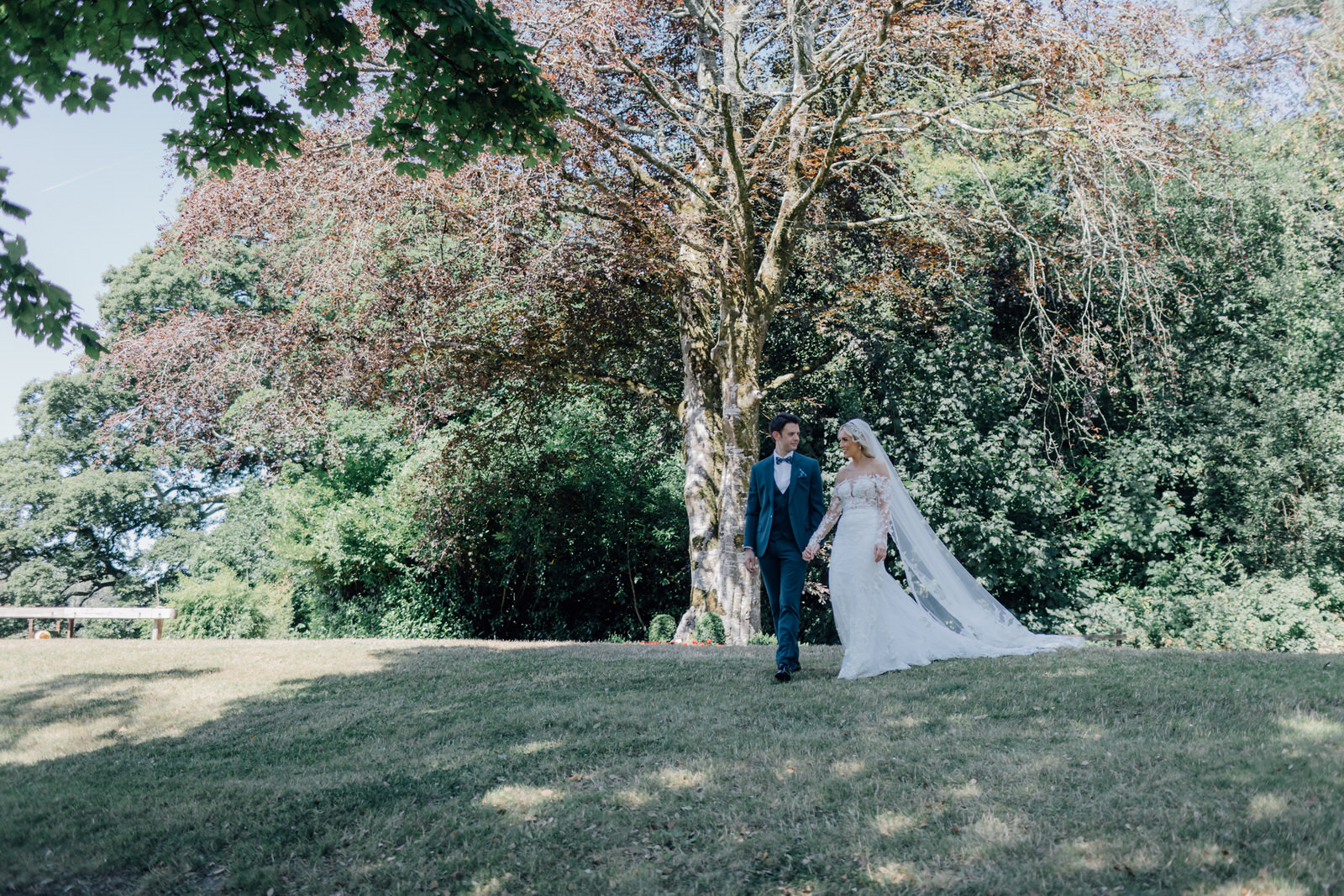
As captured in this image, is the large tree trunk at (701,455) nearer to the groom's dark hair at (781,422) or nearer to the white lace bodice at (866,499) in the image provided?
the white lace bodice at (866,499)

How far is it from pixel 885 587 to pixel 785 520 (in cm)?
114

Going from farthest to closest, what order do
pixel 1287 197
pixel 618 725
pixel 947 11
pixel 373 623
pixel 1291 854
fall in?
pixel 373 623 → pixel 1287 197 → pixel 947 11 → pixel 618 725 → pixel 1291 854

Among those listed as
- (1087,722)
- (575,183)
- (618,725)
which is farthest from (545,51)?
(1087,722)

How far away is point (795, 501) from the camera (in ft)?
25.1

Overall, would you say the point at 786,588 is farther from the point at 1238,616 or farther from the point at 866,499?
the point at 1238,616

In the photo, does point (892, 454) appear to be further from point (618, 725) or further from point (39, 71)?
point (39, 71)

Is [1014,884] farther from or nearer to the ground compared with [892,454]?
nearer to the ground

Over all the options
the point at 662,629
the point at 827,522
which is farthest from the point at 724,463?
the point at 827,522

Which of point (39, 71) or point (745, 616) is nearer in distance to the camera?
point (39, 71)

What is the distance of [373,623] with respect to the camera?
21.9m

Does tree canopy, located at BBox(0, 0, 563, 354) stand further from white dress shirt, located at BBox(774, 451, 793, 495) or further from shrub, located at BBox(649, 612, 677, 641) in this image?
shrub, located at BBox(649, 612, 677, 641)

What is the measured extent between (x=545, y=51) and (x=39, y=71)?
25.1 feet

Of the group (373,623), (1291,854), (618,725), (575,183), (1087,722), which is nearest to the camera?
(1291,854)

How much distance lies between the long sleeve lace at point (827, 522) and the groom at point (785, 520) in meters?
0.07
